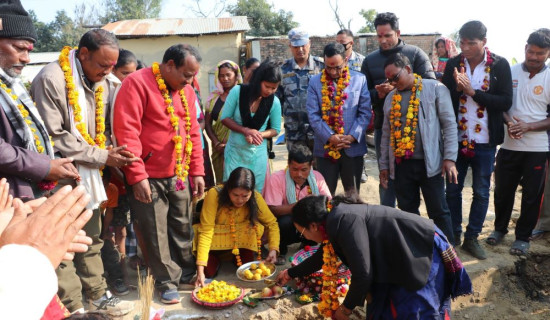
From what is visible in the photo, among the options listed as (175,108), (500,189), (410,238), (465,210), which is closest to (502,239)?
(500,189)

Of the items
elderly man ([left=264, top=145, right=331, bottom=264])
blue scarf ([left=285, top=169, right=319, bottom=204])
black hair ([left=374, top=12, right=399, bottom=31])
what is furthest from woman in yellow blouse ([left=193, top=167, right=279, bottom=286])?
black hair ([left=374, top=12, right=399, bottom=31])

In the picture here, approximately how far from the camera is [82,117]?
324 cm

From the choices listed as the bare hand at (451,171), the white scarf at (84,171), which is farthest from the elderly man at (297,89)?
the white scarf at (84,171)

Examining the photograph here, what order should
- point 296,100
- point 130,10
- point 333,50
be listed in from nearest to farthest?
point 333,50, point 296,100, point 130,10

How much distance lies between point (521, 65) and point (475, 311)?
2.53 meters

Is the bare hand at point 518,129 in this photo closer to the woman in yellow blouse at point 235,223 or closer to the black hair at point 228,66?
the woman in yellow blouse at point 235,223

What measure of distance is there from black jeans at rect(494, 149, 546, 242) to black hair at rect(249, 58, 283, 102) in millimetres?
2522

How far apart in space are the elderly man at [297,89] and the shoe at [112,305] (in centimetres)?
248

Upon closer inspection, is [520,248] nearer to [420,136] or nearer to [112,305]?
[420,136]

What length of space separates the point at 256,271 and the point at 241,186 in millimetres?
823

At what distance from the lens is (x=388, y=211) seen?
2883 millimetres

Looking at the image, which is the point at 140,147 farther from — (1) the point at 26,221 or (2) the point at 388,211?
(1) the point at 26,221

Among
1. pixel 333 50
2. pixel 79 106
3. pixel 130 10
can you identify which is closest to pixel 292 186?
pixel 333 50

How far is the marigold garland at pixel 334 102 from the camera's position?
15.4 feet
